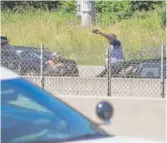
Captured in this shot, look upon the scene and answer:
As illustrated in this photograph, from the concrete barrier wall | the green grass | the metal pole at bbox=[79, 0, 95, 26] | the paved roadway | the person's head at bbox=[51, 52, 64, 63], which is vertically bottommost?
the concrete barrier wall

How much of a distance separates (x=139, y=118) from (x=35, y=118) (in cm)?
441

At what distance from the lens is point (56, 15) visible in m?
40.3

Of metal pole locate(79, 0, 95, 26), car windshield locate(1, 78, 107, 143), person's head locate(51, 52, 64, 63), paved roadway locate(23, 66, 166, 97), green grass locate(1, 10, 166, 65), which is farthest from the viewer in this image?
metal pole locate(79, 0, 95, 26)

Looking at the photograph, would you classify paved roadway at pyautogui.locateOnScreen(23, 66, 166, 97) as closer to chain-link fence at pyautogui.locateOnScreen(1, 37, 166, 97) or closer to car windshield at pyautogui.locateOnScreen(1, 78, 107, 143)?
chain-link fence at pyautogui.locateOnScreen(1, 37, 166, 97)

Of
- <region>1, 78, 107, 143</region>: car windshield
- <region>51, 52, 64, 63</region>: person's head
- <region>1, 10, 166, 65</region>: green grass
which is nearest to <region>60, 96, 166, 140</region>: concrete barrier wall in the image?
<region>51, 52, 64, 63</region>: person's head

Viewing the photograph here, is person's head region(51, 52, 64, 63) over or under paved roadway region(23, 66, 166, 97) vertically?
over

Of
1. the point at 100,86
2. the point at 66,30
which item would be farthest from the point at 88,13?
the point at 100,86

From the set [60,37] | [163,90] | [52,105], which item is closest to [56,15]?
[60,37]

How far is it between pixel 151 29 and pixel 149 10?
242 inches

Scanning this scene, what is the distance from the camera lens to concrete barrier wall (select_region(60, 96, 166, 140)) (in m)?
8.94

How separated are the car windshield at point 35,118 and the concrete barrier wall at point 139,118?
4.01 metres

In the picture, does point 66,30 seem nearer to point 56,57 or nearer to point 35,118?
point 56,57

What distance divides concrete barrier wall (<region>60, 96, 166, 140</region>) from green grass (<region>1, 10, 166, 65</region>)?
20.8 meters

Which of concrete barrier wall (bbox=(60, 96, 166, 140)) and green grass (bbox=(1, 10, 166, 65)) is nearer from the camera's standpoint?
concrete barrier wall (bbox=(60, 96, 166, 140))
